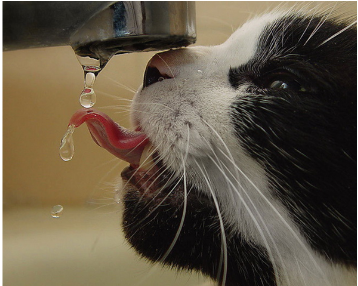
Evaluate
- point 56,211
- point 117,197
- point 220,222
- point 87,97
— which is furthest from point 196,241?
point 56,211

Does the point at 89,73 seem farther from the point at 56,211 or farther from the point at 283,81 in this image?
the point at 56,211

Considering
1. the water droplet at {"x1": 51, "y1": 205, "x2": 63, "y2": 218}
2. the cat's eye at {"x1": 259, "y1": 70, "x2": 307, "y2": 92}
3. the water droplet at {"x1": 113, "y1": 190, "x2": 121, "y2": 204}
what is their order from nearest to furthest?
1. the cat's eye at {"x1": 259, "y1": 70, "x2": 307, "y2": 92}
2. the water droplet at {"x1": 113, "y1": 190, "x2": 121, "y2": 204}
3. the water droplet at {"x1": 51, "y1": 205, "x2": 63, "y2": 218}

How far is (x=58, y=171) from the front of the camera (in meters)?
1.07

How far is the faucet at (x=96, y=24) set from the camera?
49 centimetres

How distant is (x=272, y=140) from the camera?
59cm

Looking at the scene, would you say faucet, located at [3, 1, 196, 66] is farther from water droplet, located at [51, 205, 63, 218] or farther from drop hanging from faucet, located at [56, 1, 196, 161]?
water droplet, located at [51, 205, 63, 218]

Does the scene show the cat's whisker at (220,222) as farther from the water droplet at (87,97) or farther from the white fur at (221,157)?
the water droplet at (87,97)

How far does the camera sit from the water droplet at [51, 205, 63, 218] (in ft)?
3.46

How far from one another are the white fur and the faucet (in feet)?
0.31

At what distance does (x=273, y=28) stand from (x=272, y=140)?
0.17m

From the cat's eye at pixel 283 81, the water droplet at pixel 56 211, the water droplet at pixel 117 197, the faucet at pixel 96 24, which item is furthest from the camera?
the water droplet at pixel 56 211

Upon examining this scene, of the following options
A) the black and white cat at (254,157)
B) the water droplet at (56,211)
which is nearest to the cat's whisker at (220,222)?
the black and white cat at (254,157)

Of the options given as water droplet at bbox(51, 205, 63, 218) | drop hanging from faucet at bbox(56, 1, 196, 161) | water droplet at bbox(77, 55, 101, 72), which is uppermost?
drop hanging from faucet at bbox(56, 1, 196, 161)

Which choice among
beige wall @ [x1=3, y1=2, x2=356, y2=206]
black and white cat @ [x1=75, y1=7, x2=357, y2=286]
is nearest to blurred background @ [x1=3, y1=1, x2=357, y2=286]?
beige wall @ [x1=3, y1=2, x2=356, y2=206]
